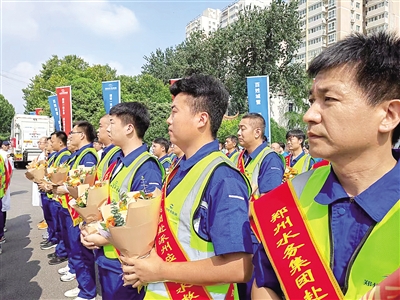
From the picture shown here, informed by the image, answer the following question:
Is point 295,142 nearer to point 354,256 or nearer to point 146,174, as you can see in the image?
point 146,174

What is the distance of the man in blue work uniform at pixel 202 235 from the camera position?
5.28 ft

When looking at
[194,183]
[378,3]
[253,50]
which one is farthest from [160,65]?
[194,183]

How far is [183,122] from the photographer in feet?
6.64

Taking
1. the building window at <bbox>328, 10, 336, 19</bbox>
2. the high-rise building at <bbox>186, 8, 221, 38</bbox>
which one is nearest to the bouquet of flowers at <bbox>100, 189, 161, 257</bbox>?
the building window at <bbox>328, 10, 336, 19</bbox>

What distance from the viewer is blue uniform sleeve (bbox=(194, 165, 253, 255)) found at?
159 centimetres

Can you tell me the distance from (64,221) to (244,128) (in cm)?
300

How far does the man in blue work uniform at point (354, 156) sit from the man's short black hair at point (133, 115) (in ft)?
7.23

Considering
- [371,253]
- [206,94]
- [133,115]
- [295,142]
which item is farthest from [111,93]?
[371,253]

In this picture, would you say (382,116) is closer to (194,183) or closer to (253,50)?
(194,183)

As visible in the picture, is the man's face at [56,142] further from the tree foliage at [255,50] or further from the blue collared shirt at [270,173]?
the tree foliage at [255,50]

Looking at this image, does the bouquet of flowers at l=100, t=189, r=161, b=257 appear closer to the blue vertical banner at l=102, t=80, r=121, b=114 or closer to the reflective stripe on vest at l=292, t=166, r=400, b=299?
the reflective stripe on vest at l=292, t=166, r=400, b=299

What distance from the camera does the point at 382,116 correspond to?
1150 mm

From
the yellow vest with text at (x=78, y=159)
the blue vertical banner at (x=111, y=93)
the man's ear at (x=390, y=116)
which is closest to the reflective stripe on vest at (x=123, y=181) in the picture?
the man's ear at (x=390, y=116)

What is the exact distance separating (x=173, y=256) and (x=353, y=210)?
97 cm
